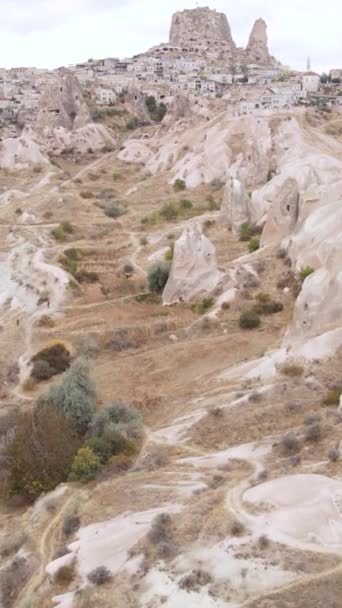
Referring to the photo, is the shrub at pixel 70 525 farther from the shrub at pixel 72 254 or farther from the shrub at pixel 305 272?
the shrub at pixel 72 254

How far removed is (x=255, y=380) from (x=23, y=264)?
2225cm

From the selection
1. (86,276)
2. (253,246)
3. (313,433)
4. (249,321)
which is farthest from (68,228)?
(313,433)

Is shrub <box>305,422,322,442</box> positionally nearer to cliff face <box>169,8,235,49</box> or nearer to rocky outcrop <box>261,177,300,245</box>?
rocky outcrop <box>261,177,300,245</box>

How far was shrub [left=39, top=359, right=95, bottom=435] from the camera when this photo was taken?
56.6ft

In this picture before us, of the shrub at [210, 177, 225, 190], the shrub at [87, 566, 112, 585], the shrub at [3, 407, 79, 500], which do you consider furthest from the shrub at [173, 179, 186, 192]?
the shrub at [87, 566, 112, 585]

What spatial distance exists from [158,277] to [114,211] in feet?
68.3

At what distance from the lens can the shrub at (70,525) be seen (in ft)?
40.5

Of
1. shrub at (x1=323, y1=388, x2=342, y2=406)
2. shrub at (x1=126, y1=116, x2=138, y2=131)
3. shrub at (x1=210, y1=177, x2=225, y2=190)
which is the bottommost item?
shrub at (x1=323, y1=388, x2=342, y2=406)

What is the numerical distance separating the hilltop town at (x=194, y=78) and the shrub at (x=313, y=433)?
5790cm

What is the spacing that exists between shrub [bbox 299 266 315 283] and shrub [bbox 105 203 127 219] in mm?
26232

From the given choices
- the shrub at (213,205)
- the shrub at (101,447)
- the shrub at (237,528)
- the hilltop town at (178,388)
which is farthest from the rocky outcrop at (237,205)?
the shrub at (237,528)

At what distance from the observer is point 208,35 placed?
13750cm

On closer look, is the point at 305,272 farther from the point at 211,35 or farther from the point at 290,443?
the point at 211,35

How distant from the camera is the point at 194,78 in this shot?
104 metres
